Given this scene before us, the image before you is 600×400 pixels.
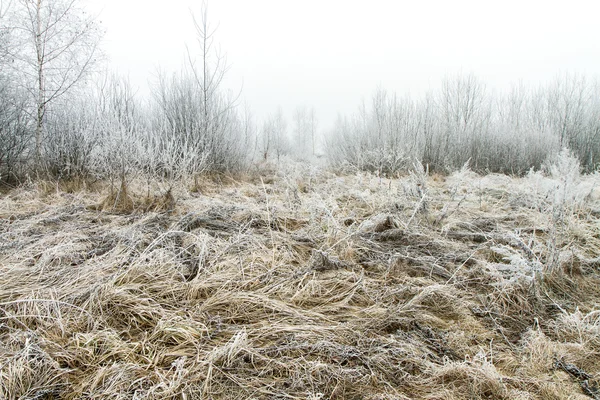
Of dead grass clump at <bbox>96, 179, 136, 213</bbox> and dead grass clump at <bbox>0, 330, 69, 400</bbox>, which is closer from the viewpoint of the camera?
dead grass clump at <bbox>0, 330, 69, 400</bbox>

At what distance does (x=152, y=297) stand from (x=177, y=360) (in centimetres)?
62

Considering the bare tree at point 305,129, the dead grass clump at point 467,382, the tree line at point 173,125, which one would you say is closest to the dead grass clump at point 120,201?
the tree line at point 173,125

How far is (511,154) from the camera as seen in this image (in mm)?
10617

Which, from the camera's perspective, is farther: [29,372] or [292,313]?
[292,313]

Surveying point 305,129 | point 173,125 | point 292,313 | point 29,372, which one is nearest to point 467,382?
point 292,313

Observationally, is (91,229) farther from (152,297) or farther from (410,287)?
(410,287)

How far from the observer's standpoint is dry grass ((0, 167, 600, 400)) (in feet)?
4.37

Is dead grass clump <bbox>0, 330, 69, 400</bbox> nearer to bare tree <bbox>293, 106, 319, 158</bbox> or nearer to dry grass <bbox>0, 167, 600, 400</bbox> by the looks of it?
dry grass <bbox>0, 167, 600, 400</bbox>

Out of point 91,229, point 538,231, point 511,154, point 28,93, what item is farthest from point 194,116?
point 511,154

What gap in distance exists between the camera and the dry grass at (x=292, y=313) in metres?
1.33

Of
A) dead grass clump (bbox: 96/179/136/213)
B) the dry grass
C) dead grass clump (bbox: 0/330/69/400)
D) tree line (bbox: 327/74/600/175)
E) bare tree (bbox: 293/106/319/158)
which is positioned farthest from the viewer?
bare tree (bbox: 293/106/319/158)

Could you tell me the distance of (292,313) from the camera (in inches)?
71.4

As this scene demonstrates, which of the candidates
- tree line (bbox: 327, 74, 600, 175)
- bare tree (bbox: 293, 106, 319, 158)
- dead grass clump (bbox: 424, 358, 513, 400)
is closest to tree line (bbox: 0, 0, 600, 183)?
tree line (bbox: 327, 74, 600, 175)

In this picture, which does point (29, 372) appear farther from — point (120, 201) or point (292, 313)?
point (120, 201)
